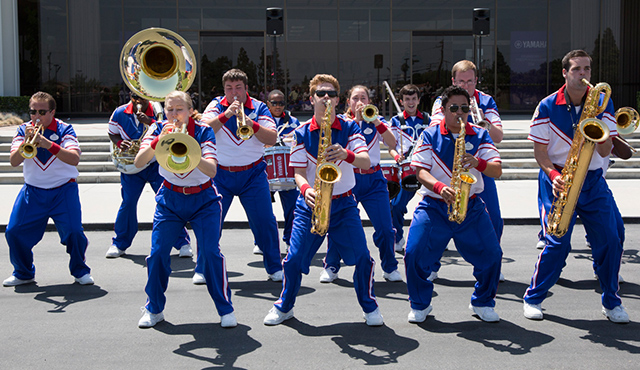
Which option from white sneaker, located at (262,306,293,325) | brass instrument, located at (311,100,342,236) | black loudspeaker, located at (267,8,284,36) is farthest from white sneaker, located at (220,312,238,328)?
black loudspeaker, located at (267,8,284,36)

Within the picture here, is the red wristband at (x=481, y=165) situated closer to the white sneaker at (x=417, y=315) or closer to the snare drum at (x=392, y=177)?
the white sneaker at (x=417, y=315)

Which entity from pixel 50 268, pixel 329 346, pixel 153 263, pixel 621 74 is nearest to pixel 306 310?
pixel 329 346

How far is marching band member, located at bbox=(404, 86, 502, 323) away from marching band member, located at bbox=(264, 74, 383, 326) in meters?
0.39

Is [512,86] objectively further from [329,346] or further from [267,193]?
[329,346]

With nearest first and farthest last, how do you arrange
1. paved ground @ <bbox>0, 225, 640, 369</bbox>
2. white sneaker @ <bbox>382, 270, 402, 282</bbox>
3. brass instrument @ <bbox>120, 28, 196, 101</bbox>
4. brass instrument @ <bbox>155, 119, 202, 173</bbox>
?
paved ground @ <bbox>0, 225, 640, 369</bbox> < brass instrument @ <bbox>155, 119, 202, 173</bbox> < brass instrument @ <bbox>120, 28, 196, 101</bbox> < white sneaker @ <bbox>382, 270, 402, 282</bbox>

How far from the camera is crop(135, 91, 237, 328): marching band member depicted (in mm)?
4969

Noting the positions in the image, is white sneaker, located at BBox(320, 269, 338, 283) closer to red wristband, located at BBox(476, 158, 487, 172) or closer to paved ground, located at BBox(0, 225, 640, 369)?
paved ground, located at BBox(0, 225, 640, 369)

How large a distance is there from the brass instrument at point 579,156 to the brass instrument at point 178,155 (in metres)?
2.67

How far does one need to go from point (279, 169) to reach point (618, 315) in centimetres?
374

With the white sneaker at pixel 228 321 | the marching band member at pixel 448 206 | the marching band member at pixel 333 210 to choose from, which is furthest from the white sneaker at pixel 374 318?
the white sneaker at pixel 228 321

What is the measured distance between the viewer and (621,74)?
23266mm

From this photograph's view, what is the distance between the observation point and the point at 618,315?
16.5ft

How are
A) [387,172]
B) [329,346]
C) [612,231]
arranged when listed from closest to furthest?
[329,346] → [612,231] → [387,172]

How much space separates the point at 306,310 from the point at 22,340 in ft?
7.17
